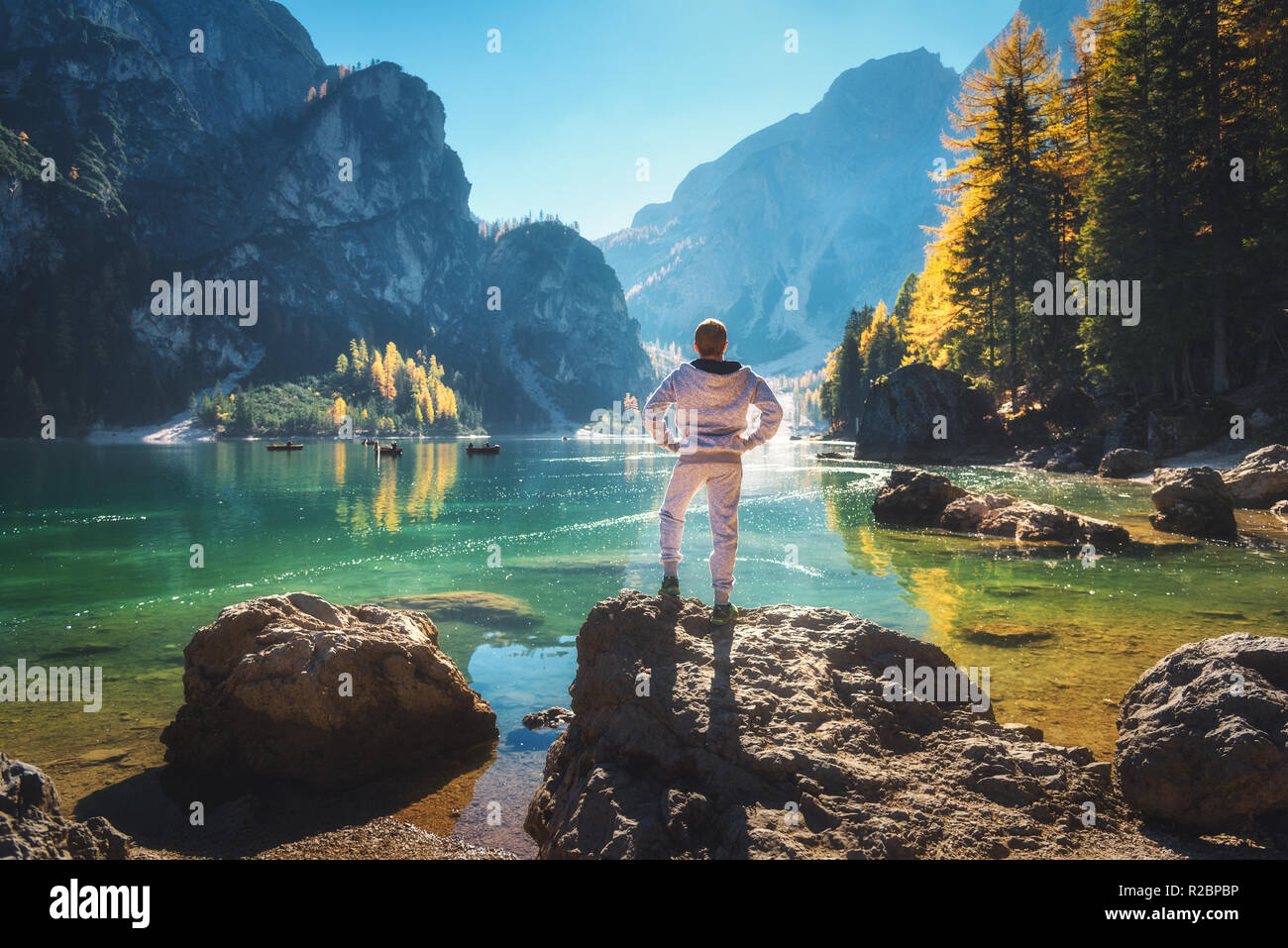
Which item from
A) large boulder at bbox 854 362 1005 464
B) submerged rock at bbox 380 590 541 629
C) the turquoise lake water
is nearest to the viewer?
the turquoise lake water

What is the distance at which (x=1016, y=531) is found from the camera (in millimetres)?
18797

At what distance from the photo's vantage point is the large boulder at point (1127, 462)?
33062mm

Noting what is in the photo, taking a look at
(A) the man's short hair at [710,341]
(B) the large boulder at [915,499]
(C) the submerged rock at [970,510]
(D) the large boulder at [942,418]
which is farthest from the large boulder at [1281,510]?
(D) the large boulder at [942,418]

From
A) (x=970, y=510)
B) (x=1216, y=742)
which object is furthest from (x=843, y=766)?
(x=970, y=510)

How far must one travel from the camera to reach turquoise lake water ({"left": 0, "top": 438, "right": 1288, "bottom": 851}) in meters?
7.25

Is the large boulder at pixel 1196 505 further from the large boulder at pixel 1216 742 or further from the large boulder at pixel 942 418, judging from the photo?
the large boulder at pixel 942 418

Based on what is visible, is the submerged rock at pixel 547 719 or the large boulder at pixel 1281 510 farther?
the large boulder at pixel 1281 510

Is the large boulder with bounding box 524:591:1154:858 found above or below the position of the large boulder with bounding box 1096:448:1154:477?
below

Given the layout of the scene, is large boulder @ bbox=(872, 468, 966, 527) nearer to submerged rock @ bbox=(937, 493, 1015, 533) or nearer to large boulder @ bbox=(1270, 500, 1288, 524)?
submerged rock @ bbox=(937, 493, 1015, 533)

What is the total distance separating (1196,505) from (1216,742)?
58.1 feet

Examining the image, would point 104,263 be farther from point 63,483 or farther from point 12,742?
point 12,742

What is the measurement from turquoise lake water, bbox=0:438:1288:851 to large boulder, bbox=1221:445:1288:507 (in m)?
2.23

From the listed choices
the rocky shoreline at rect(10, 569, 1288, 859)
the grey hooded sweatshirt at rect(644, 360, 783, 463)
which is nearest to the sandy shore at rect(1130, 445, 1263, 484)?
the rocky shoreline at rect(10, 569, 1288, 859)
